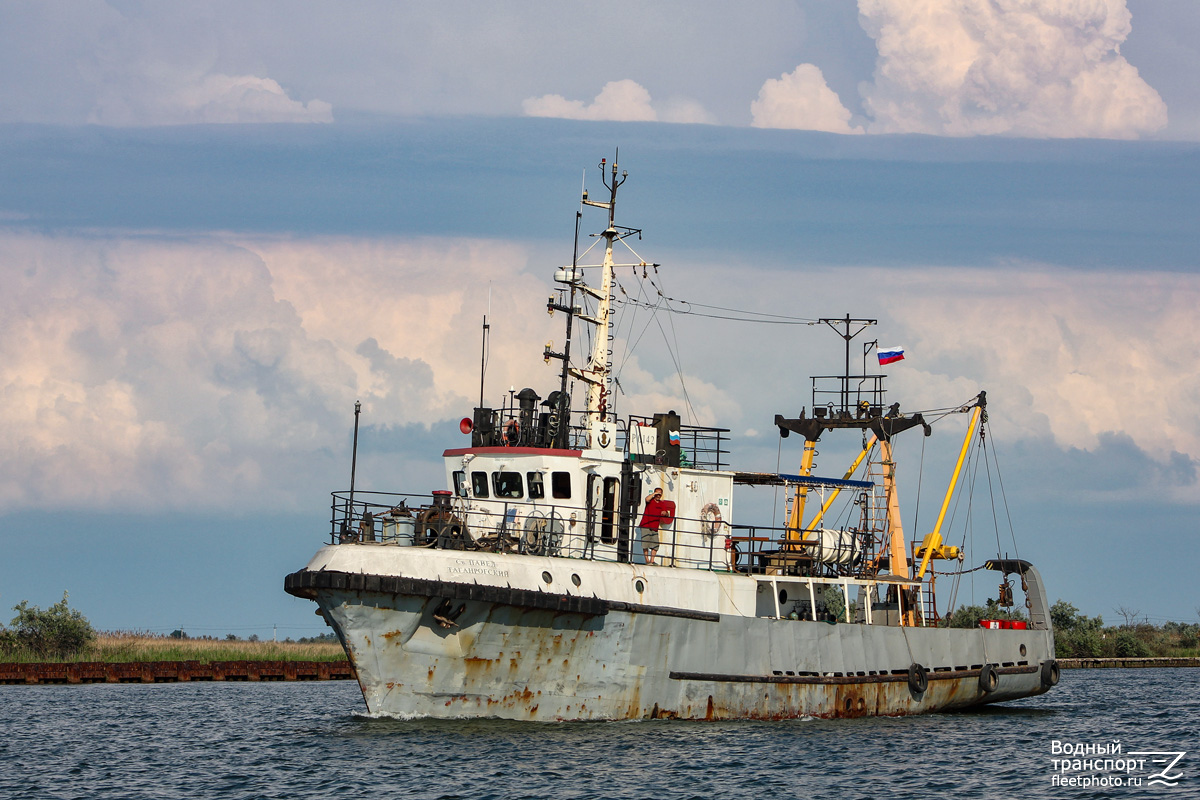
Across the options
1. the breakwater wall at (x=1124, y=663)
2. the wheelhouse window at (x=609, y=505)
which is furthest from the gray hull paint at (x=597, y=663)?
the breakwater wall at (x=1124, y=663)

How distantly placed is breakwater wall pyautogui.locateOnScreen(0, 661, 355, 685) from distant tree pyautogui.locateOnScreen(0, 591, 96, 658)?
9.77 ft

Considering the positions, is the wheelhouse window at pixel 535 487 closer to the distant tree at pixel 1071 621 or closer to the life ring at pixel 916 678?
the life ring at pixel 916 678

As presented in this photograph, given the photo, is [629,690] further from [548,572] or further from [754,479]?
[754,479]

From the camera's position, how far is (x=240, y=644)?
64938 mm

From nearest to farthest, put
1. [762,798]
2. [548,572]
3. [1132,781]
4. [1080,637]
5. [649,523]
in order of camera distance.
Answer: [762,798], [1132,781], [548,572], [649,523], [1080,637]

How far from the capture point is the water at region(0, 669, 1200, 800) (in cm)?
2114

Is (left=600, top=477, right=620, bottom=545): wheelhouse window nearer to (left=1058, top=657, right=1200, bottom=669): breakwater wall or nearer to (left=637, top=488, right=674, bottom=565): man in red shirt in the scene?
(left=637, top=488, right=674, bottom=565): man in red shirt

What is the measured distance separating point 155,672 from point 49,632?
6642 millimetres

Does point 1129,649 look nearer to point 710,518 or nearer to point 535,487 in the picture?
point 710,518

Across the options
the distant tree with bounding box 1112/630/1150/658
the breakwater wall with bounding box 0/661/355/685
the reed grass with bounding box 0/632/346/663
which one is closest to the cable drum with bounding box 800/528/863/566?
the breakwater wall with bounding box 0/661/355/685

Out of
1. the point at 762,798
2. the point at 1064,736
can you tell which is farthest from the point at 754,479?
the point at 762,798

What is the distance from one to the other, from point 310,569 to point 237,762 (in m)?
4.02

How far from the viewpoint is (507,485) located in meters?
27.5

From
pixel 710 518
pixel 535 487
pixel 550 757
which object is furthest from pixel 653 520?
pixel 550 757
